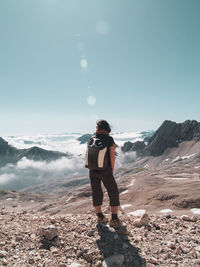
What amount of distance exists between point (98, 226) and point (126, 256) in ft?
7.78

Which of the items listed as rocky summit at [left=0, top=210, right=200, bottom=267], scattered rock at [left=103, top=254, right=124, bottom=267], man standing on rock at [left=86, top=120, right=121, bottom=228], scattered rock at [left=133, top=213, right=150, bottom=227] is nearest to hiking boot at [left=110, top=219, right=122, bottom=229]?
man standing on rock at [left=86, top=120, right=121, bottom=228]

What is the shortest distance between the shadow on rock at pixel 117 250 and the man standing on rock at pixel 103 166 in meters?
0.71

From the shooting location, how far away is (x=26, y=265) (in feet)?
17.9

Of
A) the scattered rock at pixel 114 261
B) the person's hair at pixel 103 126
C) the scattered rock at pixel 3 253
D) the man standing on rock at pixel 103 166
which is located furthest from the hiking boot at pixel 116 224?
the scattered rock at pixel 3 253

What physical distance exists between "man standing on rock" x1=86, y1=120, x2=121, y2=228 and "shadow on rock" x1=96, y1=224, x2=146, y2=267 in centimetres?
71

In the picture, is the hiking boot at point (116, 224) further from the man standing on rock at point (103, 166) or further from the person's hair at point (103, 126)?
the person's hair at point (103, 126)

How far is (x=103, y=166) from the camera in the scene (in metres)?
8.43

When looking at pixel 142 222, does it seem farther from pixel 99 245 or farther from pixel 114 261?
pixel 114 261

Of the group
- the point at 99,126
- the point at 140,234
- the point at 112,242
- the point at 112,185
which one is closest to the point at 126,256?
the point at 112,242

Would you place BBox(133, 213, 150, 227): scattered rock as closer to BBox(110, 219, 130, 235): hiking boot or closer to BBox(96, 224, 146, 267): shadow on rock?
BBox(110, 219, 130, 235): hiking boot

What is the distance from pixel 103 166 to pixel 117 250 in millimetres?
3130

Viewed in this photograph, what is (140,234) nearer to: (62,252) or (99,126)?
(62,252)

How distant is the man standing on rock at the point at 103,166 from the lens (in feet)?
28.0

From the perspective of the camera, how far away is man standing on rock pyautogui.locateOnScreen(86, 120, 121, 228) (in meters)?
8.52
